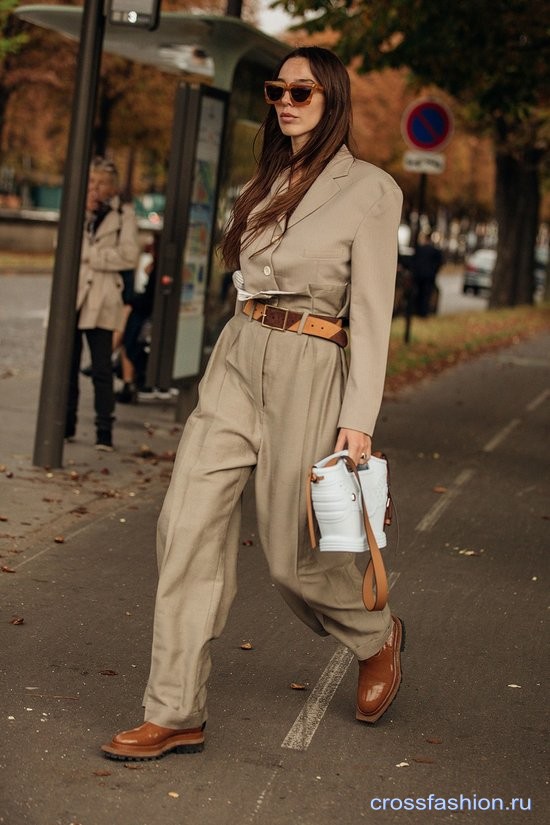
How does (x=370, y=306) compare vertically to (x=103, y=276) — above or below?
above

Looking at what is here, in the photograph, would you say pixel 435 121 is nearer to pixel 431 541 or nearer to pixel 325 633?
pixel 431 541

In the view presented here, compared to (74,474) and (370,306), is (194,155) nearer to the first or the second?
(74,474)

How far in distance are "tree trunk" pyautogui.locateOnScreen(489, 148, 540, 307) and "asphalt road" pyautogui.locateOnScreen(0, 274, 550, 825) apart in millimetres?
25869

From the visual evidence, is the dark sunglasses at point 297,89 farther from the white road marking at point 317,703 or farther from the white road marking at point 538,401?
the white road marking at point 538,401

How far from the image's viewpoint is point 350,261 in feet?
15.1

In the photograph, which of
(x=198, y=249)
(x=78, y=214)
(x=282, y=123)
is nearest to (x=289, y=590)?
(x=282, y=123)

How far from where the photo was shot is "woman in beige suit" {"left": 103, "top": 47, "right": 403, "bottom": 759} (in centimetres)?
453

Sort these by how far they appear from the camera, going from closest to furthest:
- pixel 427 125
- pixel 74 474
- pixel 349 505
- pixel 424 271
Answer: pixel 349 505, pixel 74 474, pixel 427 125, pixel 424 271

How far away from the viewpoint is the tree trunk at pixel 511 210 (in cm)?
3409

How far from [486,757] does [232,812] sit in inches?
39.6

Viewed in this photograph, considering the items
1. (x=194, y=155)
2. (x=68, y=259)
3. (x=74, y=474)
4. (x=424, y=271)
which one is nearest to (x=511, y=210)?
(x=424, y=271)

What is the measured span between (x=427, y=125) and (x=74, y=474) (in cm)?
1243

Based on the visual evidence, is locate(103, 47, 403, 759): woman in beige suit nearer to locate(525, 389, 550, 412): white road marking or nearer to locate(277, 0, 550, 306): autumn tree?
locate(525, 389, 550, 412): white road marking

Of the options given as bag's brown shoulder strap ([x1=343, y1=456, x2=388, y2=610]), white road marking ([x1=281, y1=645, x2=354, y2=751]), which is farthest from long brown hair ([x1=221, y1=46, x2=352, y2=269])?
white road marking ([x1=281, y1=645, x2=354, y2=751])
